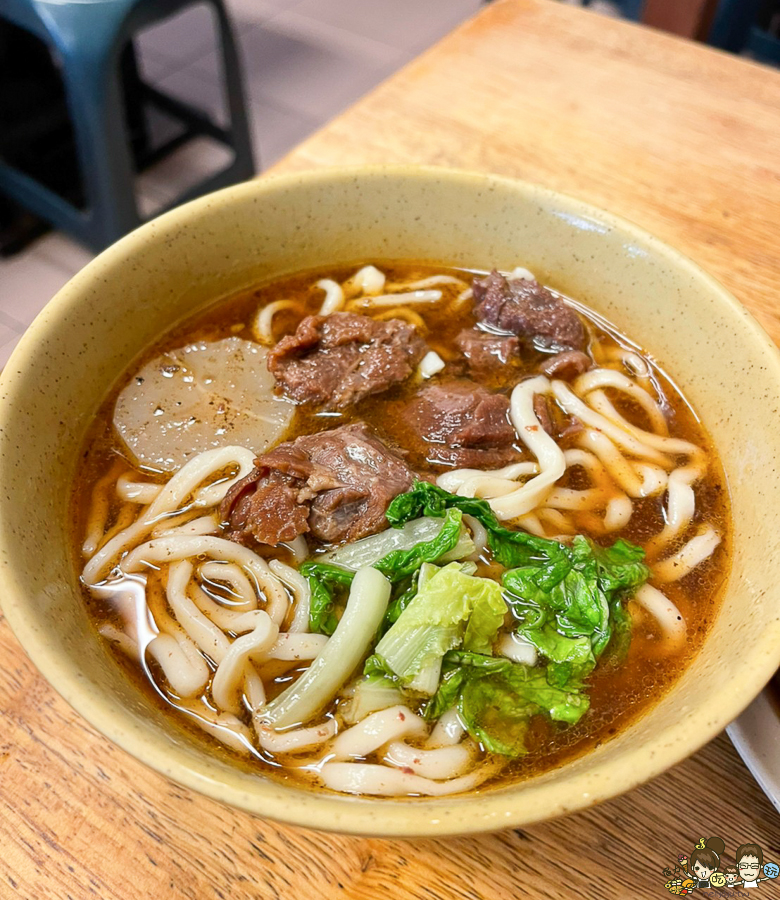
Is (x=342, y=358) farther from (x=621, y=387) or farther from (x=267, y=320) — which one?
(x=621, y=387)

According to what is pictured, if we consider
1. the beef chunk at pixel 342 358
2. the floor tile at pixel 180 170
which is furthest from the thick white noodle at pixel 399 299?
the floor tile at pixel 180 170

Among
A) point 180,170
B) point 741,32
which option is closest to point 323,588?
point 180,170

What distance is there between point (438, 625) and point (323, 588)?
0.31 meters

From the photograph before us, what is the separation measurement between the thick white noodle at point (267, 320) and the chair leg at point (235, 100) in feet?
9.00

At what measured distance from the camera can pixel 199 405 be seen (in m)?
2.12

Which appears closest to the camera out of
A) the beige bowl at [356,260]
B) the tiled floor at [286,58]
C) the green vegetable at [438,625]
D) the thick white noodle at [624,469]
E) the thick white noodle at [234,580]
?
the beige bowl at [356,260]

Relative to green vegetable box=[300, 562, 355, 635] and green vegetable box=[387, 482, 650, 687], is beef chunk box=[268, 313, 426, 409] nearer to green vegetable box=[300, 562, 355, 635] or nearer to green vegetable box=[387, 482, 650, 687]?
green vegetable box=[387, 482, 650, 687]

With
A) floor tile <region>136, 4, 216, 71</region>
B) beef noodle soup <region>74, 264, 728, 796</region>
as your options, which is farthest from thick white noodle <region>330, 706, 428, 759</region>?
floor tile <region>136, 4, 216, 71</region>

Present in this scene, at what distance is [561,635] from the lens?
168 cm

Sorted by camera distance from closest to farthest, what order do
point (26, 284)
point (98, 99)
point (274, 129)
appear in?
point (98, 99) < point (26, 284) < point (274, 129)

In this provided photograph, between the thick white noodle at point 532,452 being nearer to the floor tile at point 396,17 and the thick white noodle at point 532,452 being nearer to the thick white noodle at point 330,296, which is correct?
the thick white noodle at point 330,296

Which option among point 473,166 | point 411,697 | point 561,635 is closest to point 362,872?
point 411,697

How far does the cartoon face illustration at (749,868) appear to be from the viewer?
60.1 inches

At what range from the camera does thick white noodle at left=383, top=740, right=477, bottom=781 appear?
1.54m
